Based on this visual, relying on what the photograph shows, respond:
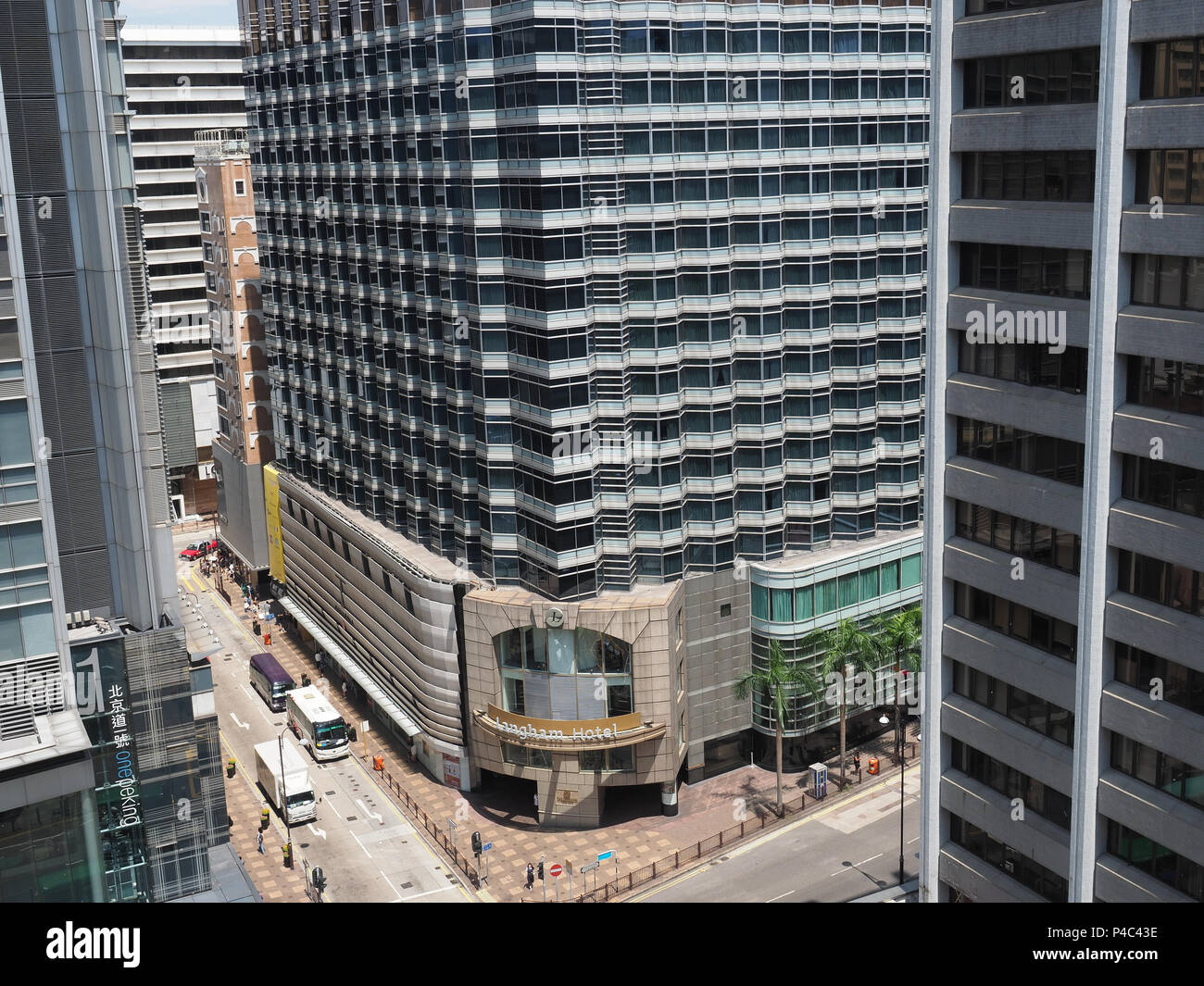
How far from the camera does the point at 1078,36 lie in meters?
34.9

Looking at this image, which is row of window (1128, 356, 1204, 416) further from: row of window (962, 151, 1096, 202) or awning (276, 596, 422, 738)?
awning (276, 596, 422, 738)

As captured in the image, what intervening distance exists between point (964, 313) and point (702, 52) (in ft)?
100

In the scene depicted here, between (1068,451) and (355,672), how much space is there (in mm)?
58203

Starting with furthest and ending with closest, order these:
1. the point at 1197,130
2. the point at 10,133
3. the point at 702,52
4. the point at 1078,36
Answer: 1. the point at 702,52
2. the point at 10,133
3. the point at 1078,36
4. the point at 1197,130

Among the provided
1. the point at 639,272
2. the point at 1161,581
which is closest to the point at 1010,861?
the point at 1161,581

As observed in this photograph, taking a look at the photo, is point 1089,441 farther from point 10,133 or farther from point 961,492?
point 10,133

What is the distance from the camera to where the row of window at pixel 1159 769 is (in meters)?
35.5

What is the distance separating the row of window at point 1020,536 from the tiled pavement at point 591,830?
101 ft

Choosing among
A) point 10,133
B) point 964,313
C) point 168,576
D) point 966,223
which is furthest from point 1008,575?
point 10,133

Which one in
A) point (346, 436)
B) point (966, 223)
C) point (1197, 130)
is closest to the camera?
point (1197, 130)

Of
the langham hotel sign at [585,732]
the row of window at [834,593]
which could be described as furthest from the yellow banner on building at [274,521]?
the row of window at [834,593]

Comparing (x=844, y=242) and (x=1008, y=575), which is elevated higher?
(x=844, y=242)

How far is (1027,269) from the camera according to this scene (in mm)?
38594

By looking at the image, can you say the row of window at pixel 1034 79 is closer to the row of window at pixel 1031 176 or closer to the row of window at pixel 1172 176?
the row of window at pixel 1031 176
